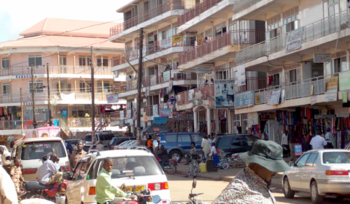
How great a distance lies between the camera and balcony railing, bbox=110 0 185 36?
6069 centimetres

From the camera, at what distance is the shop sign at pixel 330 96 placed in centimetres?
3078

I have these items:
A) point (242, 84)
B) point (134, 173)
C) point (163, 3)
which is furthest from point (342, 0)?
point (163, 3)

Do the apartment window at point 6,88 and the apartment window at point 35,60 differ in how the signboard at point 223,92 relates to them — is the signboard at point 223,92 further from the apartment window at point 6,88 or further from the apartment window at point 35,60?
the apartment window at point 6,88

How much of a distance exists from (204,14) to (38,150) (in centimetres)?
2783

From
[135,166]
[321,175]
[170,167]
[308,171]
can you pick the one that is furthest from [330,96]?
[135,166]

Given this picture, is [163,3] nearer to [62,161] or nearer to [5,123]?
[5,123]

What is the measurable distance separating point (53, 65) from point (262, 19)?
45636 millimetres

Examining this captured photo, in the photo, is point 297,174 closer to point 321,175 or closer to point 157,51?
point 321,175

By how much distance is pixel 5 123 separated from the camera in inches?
3246

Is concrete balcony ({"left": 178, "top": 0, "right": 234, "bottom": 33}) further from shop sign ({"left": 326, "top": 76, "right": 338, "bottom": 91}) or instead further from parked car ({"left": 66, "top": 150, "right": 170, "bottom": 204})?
parked car ({"left": 66, "top": 150, "right": 170, "bottom": 204})

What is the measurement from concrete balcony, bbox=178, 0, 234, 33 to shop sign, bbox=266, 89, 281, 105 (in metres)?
8.29

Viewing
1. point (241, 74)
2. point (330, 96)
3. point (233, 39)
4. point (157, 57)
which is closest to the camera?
point (330, 96)

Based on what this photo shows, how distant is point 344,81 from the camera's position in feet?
98.5

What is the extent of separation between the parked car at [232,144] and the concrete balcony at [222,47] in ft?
27.4
